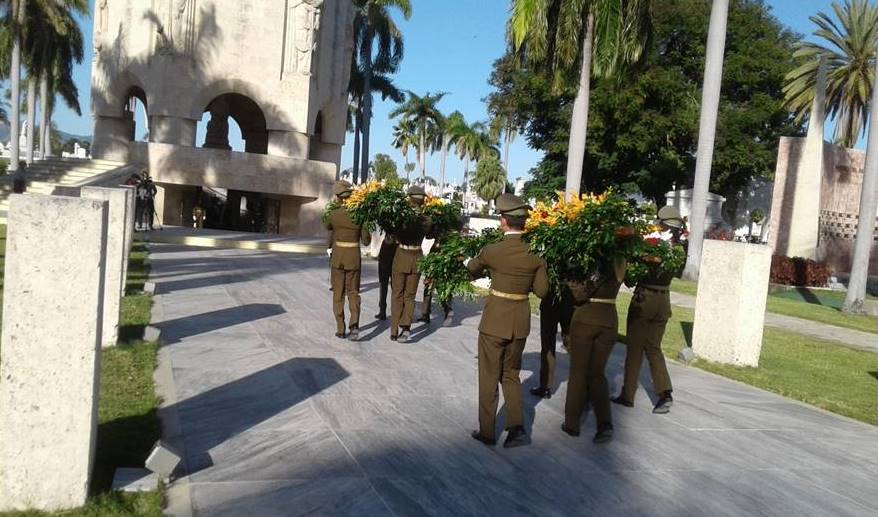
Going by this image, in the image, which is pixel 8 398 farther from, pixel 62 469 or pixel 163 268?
pixel 163 268

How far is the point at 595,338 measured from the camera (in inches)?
266

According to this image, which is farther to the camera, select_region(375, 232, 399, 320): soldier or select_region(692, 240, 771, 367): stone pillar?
select_region(375, 232, 399, 320): soldier

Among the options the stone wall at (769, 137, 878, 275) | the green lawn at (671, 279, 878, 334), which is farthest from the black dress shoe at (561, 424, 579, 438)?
the stone wall at (769, 137, 878, 275)

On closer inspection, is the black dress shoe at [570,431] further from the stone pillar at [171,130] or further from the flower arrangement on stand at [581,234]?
the stone pillar at [171,130]

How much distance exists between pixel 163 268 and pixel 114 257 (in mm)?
8506

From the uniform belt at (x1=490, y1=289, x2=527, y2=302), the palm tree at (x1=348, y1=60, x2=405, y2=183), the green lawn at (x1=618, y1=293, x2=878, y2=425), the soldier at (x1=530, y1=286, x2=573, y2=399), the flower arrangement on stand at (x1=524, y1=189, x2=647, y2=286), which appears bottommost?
the green lawn at (x1=618, y1=293, x2=878, y2=425)

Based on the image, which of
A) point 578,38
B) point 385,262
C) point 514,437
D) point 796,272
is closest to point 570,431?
point 514,437

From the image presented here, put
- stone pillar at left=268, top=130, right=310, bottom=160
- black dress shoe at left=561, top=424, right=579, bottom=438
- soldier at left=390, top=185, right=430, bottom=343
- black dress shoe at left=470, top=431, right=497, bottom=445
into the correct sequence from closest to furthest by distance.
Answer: black dress shoe at left=470, top=431, right=497, bottom=445
black dress shoe at left=561, top=424, right=579, bottom=438
soldier at left=390, top=185, right=430, bottom=343
stone pillar at left=268, top=130, right=310, bottom=160

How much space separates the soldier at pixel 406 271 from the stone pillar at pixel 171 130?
24.9 metres

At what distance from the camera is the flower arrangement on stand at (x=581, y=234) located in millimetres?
6367

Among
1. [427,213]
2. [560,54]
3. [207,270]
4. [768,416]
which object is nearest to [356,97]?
[560,54]

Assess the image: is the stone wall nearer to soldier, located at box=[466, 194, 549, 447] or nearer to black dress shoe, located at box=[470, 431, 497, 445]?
soldier, located at box=[466, 194, 549, 447]

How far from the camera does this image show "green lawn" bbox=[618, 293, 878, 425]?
9.78 metres

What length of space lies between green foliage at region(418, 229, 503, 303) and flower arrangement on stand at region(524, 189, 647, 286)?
1.82 ft
